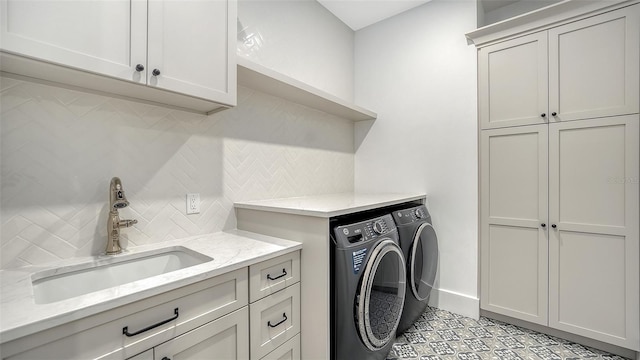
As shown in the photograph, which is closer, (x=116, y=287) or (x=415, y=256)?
(x=116, y=287)

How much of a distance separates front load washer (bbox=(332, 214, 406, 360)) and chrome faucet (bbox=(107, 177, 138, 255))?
980mm

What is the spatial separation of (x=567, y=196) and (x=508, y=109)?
2.37 ft

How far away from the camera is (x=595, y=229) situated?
5.79ft

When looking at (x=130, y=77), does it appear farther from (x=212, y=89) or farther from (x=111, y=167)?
(x=111, y=167)

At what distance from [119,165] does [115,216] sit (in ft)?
0.84

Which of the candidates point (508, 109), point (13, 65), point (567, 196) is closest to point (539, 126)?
point (508, 109)

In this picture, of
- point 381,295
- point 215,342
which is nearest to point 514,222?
point 381,295

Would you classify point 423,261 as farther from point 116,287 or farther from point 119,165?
point 119,165

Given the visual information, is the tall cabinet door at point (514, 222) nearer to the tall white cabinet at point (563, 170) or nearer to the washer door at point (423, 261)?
the tall white cabinet at point (563, 170)

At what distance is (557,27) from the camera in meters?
1.88

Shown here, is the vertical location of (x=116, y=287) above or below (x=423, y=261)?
above

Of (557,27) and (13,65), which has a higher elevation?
(557,27)

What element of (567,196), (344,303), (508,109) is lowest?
(344,303)

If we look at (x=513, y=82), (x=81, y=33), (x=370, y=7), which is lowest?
(x=81, y=33)
